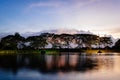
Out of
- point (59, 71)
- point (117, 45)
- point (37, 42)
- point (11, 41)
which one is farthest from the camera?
point (117, 45)

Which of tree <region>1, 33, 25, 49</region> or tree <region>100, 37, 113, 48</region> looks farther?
tree <region>100, 37, 113, 48</region>

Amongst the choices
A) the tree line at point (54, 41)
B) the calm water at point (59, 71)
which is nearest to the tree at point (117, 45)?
the tree line at point (54, 41)

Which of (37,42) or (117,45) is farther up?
(37,42)

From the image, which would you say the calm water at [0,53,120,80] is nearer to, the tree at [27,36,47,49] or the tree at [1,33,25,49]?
the tree at [1,33,25,49]

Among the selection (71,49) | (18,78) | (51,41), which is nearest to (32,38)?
(51,41)

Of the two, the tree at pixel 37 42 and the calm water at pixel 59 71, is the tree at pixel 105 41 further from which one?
the calm water at pixel 59 71

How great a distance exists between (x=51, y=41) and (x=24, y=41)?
20.9m

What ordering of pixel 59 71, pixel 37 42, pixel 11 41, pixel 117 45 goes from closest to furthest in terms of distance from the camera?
pixel 59 71 < pixel 11 41 < pixel 37 42 < pixel 117 45

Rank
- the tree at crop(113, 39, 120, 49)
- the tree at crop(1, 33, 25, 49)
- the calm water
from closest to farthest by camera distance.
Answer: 1. the calm water
2. the tree at crop(1, 33, 25, 49)
3. the tree at crop(113, 39, 120, 49)

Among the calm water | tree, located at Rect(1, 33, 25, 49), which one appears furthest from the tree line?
the calm water

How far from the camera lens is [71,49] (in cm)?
14525

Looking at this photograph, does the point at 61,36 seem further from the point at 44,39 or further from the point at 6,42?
the point at 6,42

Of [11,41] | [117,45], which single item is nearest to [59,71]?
[11,41]

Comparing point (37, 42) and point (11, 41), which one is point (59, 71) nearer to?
point (11, 41)
